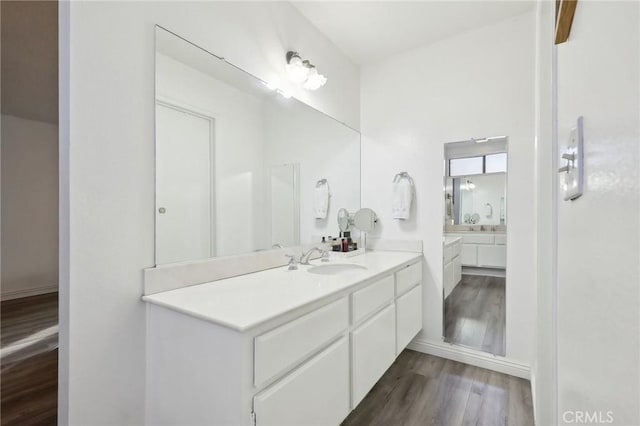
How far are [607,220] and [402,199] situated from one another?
221 centimetres

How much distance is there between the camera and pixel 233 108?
169cm

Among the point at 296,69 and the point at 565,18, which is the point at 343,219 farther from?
the point at 565,18

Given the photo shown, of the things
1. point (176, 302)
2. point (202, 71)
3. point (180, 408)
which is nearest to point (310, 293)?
point (176, 302)

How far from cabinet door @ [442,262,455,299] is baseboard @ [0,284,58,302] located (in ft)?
17.6

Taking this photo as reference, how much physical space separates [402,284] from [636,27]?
6.40 ft

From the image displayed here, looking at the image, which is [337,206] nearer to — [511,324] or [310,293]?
[310,293]

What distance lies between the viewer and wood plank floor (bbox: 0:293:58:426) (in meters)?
1.64

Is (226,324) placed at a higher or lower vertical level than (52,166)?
lower

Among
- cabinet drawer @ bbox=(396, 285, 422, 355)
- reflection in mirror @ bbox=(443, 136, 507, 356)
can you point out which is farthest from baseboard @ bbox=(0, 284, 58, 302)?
reflection in mirror @ bbox=(443, 136, 507, 356)

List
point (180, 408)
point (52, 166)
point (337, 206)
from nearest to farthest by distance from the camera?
point (180, 408), point (337, 206), point (52, 166)

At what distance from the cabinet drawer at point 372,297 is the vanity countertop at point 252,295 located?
7cm

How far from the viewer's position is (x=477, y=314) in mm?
2311

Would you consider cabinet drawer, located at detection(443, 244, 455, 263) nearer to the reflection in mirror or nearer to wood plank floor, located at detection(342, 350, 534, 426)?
the reflection in mirror

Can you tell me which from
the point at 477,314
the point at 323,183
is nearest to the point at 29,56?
the point at 323,183
